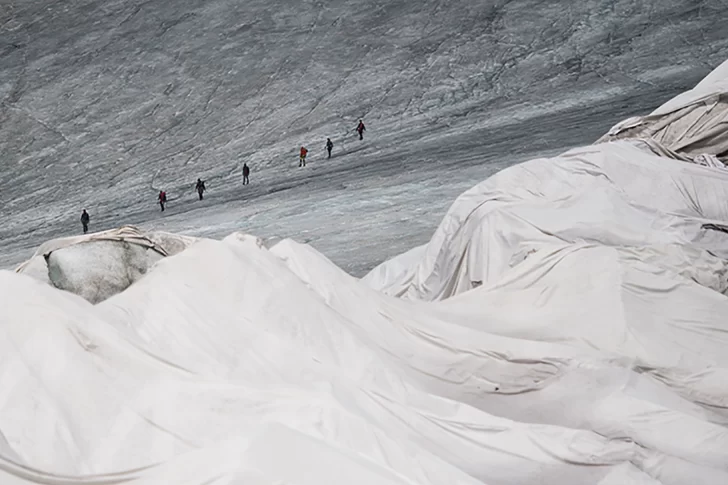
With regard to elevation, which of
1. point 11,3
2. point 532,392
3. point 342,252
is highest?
point 11,3

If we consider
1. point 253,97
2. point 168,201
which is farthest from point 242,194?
point 253,97

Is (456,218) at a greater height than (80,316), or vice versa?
Result: (80,316)

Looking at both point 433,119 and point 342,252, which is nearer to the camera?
point 342,252

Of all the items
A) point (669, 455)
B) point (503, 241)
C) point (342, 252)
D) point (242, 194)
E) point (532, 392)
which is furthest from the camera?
point (242, 194)

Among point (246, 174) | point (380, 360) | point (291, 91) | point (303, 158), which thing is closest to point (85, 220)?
point (246, 174)

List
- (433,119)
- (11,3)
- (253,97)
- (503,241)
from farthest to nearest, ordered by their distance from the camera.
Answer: (11,3), (253,97), (433,119), (503,241)

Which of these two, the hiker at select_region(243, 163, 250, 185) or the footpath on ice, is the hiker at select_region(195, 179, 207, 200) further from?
the footpath on ice

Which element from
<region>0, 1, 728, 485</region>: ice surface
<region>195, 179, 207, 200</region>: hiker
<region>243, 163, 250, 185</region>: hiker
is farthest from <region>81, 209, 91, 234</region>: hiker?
<region>243, 163, 250, 185</region>: hiker

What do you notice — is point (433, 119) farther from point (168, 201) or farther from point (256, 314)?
point (256, 314)
